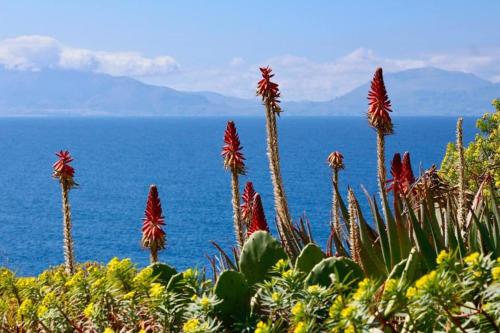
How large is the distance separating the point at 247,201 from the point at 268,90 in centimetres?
157

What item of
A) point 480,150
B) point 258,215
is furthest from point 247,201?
point 480,150

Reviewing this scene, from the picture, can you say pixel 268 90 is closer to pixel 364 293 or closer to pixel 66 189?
pixel 66 189

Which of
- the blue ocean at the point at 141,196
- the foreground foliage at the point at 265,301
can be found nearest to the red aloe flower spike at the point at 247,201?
the foreground foliage at the point at 265,301

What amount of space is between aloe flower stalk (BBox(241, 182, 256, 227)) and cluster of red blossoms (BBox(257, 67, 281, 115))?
111cm

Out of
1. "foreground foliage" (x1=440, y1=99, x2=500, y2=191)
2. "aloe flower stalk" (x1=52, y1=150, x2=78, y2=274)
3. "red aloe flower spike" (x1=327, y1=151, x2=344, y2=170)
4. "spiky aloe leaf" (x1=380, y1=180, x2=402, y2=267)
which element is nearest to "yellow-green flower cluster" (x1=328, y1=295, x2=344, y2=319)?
"spiky aloe leaf" (x1=380, y1=180, x2=402, y2=267)

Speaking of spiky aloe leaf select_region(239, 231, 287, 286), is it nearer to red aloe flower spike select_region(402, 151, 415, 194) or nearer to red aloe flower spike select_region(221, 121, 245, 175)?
red aloe flower spike select_region(402, 151, 415, 194)

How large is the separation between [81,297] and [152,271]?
0.31 m

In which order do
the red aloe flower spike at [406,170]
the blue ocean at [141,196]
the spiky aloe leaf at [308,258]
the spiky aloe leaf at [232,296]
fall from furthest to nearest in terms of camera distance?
the blue ocean at [141,196], the red aloe flower spike at [406,170], the spiky aloe leaf at [308,258], the spiky aloe leaf at [232,296]

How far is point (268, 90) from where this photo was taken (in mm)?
8391

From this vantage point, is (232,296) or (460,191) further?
(460,191)

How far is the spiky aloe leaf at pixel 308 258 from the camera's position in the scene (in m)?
3.15

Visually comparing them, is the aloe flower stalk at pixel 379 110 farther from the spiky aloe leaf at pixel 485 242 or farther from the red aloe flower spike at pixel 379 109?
the spiky aloe leaf at pixel 485 242

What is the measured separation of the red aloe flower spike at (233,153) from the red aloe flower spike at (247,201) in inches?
19.1

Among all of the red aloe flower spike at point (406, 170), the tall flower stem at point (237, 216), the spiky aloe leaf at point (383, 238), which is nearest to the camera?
the spiky aloe leaf at point (383, 238)
